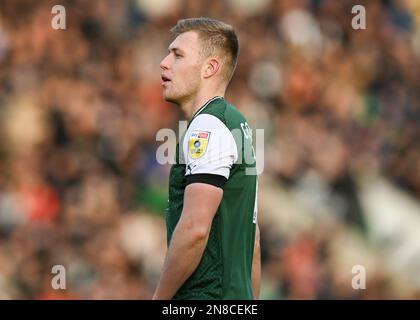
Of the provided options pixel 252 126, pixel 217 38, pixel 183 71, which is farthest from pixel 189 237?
pixel 252 126

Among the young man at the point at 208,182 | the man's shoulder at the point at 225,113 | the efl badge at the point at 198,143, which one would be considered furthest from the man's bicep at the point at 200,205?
the man's shoulder at the point at 225,113

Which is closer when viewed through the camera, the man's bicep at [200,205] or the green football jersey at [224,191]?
the man's bicep at [200,205]

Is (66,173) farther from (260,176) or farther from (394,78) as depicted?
(394,78)

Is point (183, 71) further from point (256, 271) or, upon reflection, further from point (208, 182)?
point (256, 271)

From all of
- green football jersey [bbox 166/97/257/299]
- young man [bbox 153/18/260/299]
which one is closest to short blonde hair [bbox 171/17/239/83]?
young man [bbox 153/18/260/299]

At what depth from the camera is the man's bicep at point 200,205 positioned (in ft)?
12.0

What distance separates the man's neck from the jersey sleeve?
15 centimetres

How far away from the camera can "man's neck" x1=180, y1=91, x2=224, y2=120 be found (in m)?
4.02

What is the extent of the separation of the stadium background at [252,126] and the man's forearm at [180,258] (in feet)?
15.4

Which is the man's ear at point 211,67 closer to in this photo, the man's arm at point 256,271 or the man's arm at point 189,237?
the man's arm at point 189,237

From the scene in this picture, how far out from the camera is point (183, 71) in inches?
159

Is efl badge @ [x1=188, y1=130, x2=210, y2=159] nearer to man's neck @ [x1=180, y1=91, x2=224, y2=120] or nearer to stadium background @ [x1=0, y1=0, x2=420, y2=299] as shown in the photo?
man's neck @ [x1=180, y1=91, x2=224, y2=120]

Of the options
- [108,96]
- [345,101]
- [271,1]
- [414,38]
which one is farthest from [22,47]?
[414,38]
